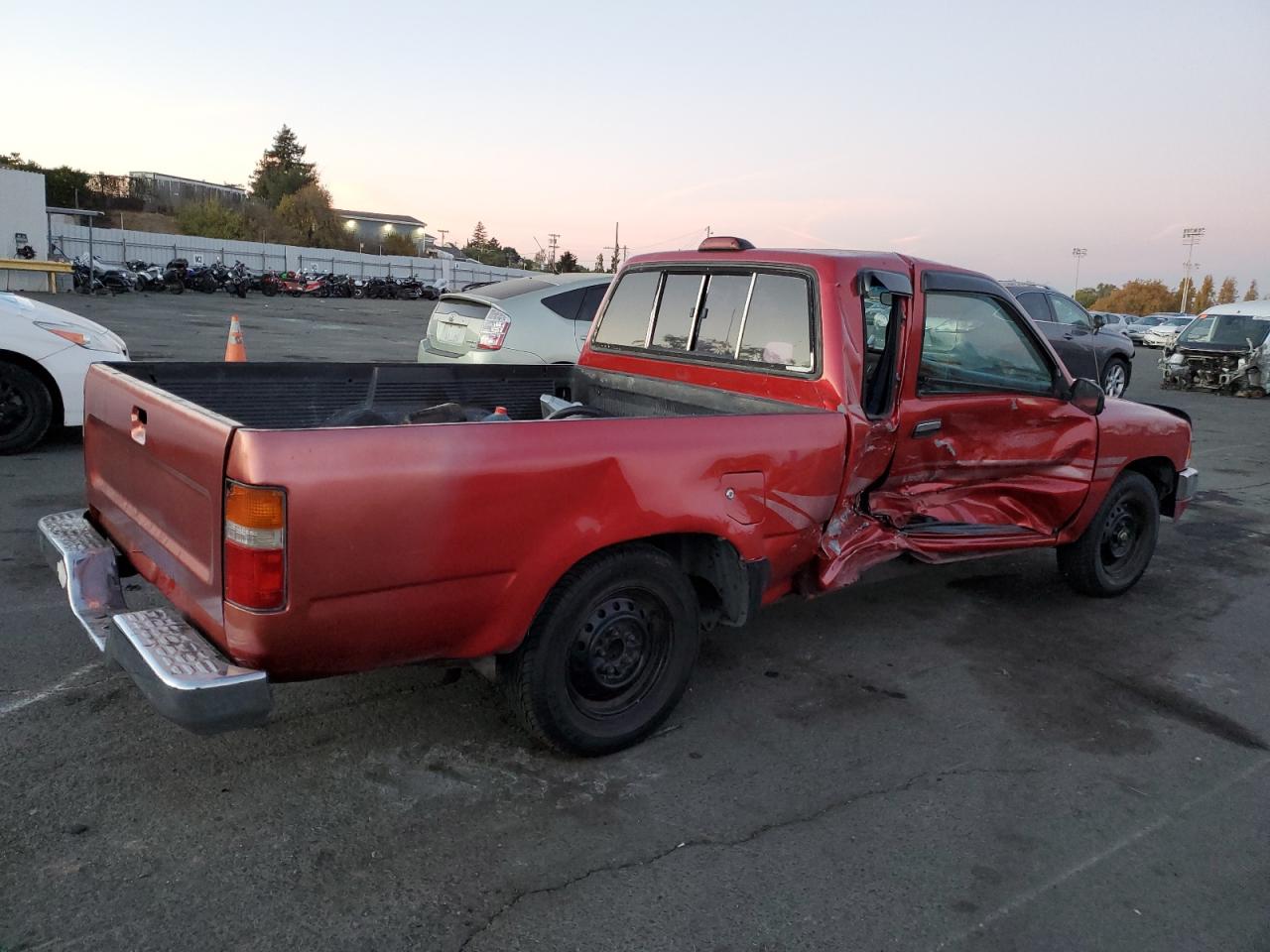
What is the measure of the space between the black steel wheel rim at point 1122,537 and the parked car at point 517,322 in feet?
14.3

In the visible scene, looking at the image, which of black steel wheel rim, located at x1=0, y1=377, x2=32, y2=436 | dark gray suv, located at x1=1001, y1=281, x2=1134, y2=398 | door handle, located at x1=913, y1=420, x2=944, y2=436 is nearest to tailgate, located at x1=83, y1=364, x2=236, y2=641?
door handle, located at x1=913, y1=420, x2=944, y2=436

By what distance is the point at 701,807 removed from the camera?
10.4 feet

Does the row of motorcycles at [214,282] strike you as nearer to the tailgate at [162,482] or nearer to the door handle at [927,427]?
the tailgate at [162,482]

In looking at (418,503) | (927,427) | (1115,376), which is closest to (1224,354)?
(1115,376)

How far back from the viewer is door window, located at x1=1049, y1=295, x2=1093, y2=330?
1503 cm

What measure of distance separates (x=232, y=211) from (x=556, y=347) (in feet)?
265

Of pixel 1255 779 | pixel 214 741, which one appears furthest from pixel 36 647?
pixel 1255 779

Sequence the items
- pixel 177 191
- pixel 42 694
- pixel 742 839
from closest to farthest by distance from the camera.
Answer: pixel 742 839
pixel 42 694
pixel 177 191

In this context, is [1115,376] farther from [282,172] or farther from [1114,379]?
[282,172]

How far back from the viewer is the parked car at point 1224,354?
18375 mm

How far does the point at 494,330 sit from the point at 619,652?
213 inches

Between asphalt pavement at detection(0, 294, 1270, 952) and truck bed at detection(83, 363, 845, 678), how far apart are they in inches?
23.4

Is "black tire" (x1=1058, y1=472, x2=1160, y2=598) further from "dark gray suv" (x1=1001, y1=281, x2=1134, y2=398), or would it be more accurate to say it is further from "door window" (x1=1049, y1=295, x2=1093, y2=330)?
"door window" (x1=1049, y1=295, x2=1093, y2=330)

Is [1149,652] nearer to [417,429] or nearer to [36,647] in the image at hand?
[417,429]
